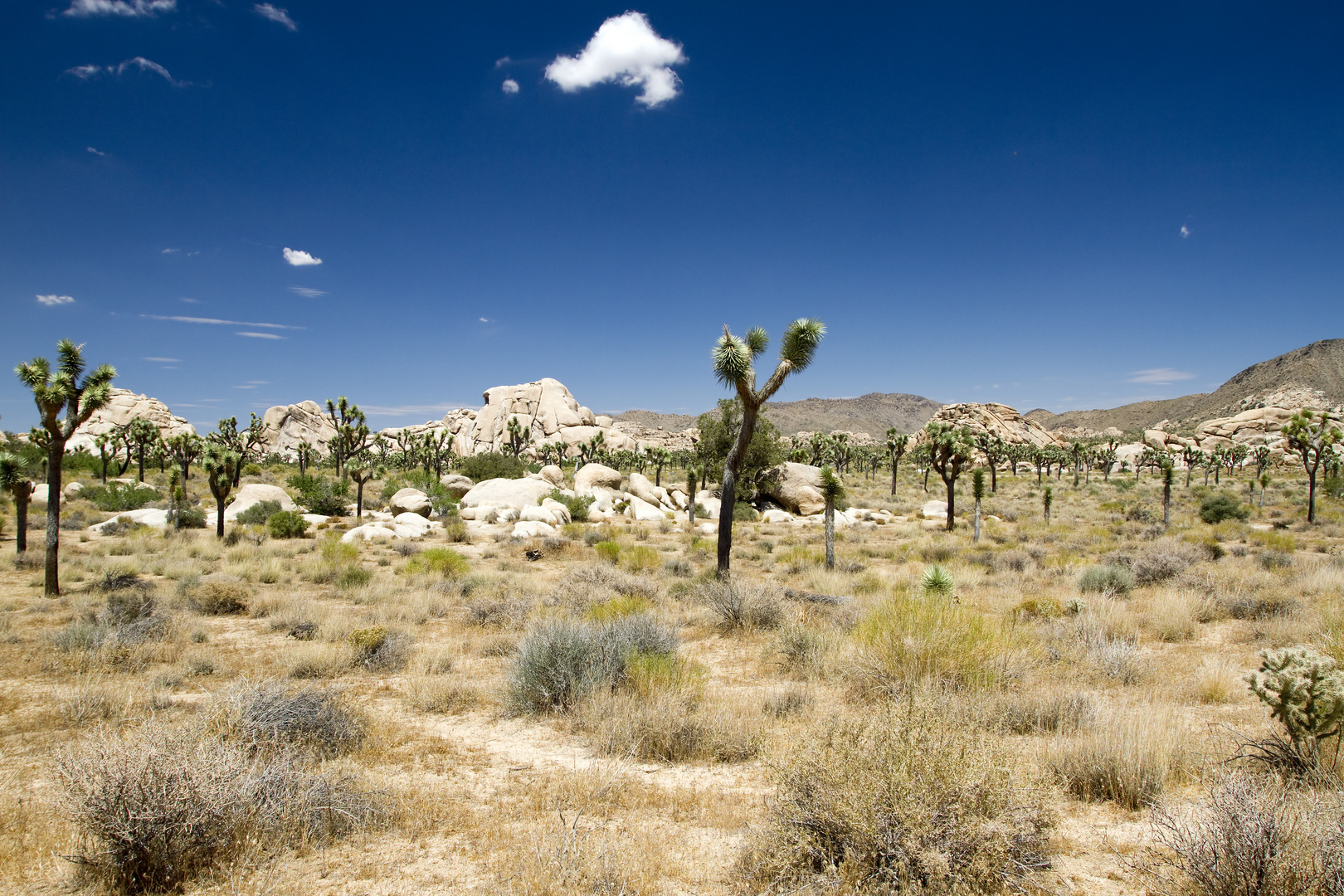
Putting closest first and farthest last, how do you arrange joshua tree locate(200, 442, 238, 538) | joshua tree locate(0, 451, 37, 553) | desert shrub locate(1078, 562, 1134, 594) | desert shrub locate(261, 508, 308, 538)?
desert shrub locate(1078, 562, 1134, 594) → joshua tree locate(0, 451, 37, 553) → joshua tree locate(200, 442, 238, 538) → desert shrub locate(261, 508, 308, 538)

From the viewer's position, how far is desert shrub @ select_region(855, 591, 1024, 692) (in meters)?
6.77

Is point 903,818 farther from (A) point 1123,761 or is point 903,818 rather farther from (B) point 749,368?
(B) point 749,368

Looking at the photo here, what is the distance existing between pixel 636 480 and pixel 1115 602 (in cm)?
3269

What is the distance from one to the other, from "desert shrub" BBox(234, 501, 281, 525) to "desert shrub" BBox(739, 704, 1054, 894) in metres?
28.7

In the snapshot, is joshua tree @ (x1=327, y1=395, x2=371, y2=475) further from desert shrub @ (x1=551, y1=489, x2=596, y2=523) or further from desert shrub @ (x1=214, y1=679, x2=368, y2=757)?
desert shrub @ (x1=214, y1=679, x2=368, y2=757)

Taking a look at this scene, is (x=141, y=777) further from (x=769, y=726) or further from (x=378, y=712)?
(x=769, y=726)

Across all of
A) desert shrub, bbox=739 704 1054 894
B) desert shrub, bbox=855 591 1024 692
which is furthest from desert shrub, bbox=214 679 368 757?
desert shrub, bbox=855 591 1024 692

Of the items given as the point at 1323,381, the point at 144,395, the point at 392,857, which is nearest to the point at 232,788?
the point at 392,857

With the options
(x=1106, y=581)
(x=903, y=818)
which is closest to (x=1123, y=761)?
(x=903, y=818)

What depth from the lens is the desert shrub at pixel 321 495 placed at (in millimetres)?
34094

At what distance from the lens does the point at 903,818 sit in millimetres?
3541

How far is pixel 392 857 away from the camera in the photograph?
414 centimetres

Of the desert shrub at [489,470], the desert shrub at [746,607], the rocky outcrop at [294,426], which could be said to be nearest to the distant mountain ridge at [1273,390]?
the desert shrub at [489,470]

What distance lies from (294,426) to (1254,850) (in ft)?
529
